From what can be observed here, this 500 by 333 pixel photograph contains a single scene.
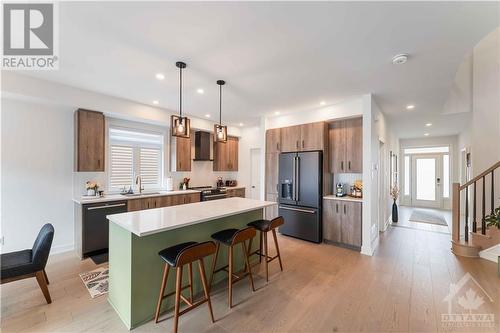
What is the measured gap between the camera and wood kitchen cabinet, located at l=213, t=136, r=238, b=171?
6121 mm

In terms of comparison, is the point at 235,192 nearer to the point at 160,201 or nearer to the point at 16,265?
the point at 160,201

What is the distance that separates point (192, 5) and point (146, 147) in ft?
12.5

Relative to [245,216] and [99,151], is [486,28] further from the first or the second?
[99,151]

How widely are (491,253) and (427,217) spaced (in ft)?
11.2

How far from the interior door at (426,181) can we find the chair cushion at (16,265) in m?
10.9

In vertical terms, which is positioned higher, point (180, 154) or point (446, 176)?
point (180, 154)

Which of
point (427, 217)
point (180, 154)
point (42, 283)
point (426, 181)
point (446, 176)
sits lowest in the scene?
point (427, 217)

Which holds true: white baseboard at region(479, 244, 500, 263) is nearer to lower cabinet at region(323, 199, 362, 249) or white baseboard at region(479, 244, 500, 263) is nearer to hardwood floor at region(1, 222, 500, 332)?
hardwood floor at region(1, 222, 500, 332)

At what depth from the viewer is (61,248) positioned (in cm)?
368

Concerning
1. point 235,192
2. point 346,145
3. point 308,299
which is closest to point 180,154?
point 235,192

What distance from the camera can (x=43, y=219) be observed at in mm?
3545

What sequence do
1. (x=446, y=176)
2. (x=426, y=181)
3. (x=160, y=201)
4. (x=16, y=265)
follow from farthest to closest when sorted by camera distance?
(x=426, y=181) → (x=446, y=176) → (x=160, y=201) → (x=16, y=265)

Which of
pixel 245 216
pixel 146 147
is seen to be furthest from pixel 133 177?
pixel 245 216

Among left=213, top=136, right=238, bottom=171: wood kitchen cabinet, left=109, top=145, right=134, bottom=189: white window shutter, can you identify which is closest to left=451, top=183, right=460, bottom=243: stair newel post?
left=213, top=136, right=238, bottom=171: wood kitchen cabinet
